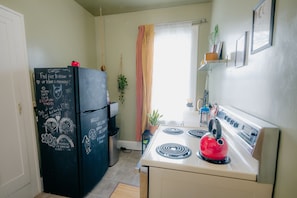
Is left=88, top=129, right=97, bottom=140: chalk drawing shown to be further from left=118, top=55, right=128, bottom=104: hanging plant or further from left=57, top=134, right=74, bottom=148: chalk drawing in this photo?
left=118, top=55, right=128, bottom=104: hanging plant

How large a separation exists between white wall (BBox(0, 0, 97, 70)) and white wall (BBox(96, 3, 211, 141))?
1.35 feet

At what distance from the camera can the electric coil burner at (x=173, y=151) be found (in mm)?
954

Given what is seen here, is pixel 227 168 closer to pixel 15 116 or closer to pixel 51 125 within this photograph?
pixel 51 125

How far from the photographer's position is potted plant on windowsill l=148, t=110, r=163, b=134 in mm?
2682

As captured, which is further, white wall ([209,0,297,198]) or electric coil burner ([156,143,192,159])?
electric coil burner ([156,143,192,159])

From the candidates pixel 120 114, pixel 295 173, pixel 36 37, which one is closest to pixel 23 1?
pixel 36 37

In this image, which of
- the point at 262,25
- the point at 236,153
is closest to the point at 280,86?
the point at 262,25

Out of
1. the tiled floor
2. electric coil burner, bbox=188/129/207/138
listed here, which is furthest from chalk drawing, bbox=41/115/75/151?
electric coil burner, bbox=188/129/207/138

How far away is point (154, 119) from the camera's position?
8.78 feet

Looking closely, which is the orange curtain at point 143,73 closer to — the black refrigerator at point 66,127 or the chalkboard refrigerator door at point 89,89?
the chalkboard refrigerator door at point 89,89

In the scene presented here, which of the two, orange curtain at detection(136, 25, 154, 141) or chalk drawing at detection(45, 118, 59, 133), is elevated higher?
orange curtain at detection(136, 25, 154, 141)

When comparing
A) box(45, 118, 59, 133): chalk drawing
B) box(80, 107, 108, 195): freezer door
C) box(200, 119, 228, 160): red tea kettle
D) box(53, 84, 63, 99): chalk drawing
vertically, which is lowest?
box(80, 107, 108, 195): freezer door

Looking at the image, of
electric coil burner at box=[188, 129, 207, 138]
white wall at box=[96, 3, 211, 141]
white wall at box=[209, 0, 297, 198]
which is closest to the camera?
white wall at box=[209, 0, 297, 198]

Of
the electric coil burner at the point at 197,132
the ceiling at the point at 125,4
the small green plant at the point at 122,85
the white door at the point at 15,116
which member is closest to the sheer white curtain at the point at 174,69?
the ceiling at the point at 125,4
